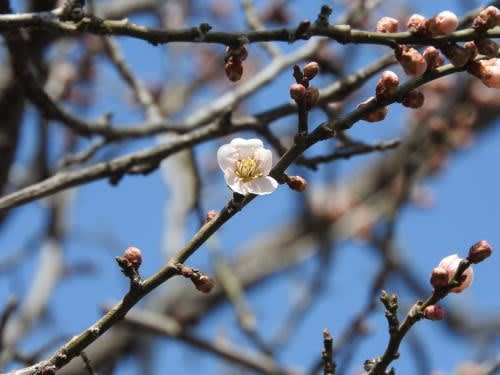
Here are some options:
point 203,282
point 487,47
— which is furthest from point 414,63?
point 203,282

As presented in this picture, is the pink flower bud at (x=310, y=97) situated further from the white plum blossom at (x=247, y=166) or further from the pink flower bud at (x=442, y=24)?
the pink flower bud at (x=442, y=24)

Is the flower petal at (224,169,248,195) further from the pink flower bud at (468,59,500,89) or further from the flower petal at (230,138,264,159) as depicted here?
the pink flower bud at (468,59,500,89)

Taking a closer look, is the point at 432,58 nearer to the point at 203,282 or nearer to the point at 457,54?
the point at 457,54

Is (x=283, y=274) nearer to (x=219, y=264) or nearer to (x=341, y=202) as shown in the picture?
(x=341, y=202)

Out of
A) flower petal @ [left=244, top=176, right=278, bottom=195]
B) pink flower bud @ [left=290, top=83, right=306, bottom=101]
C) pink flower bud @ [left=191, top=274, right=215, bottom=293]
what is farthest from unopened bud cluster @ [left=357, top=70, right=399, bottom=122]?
pink flower bud @ [left=191, top=274, right=215, bottom=293]

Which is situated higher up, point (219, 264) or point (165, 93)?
point (165, 93)

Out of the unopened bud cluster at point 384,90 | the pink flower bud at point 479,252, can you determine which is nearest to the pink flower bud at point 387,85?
the unopened bud cluster at point 384,90

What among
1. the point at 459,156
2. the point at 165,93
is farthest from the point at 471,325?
the point at 165,93
